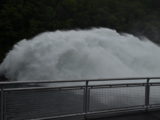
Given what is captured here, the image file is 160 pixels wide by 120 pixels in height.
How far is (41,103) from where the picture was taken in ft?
25.7

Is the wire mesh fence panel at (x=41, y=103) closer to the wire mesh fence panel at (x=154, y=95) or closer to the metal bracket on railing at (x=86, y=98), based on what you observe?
the metal bracket on railing at (x=86, y=98)

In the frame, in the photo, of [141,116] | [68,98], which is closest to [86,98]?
[68,98]

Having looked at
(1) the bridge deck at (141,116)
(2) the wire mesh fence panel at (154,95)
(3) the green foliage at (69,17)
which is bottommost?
(1) the bridge deck at (141,116)

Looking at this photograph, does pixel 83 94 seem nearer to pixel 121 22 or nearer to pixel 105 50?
pixel 105 50

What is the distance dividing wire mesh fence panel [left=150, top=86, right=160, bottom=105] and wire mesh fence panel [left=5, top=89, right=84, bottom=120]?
2.74m

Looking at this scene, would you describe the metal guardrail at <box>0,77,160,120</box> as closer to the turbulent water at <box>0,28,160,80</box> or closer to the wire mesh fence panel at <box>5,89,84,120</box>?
the wire mesh fence panel at <box>5,89,84,120</box>

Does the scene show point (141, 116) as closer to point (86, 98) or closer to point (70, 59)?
point (86, 98)

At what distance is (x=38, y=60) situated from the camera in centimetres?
2309

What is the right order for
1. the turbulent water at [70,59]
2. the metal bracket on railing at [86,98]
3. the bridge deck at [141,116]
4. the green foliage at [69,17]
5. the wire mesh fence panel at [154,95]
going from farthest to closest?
the green foliage at [69,17] → the turbulent water at [70,59] → the wire mesh fence panel at [154,95] → the bridge deck at [141,116] → the metal bracket on railing at [86,98]

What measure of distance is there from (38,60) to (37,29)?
831 inches

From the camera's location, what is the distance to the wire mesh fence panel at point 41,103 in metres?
7.27

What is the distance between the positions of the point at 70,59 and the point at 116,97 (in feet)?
41.7

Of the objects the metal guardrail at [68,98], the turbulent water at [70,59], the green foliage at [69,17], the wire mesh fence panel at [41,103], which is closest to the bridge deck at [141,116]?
the metal guardrail at [68,98]

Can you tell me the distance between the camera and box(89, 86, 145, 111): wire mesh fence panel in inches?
350
